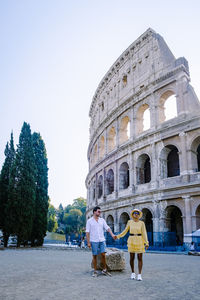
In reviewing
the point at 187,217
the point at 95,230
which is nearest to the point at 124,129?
the point at 187,217

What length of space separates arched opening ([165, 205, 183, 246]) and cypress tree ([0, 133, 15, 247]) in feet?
37.4

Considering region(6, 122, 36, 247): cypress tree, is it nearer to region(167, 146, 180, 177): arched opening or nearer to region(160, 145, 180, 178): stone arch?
region(160, 145, 180, 178): stone arch

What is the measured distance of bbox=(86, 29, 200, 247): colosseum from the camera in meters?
17.2

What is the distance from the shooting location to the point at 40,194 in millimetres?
24297

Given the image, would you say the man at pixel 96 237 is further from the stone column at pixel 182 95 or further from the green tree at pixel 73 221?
the green tree at pixel 73 221

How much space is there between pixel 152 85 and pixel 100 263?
1667cm

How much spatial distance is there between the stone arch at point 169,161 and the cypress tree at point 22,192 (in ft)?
33.3

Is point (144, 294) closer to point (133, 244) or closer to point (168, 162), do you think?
point (133, 244)

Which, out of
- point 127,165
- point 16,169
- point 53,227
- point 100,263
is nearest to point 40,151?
point 16,169

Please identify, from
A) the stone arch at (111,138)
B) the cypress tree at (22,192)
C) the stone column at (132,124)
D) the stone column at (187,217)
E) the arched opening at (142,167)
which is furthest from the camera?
the stone arch at (111,138)

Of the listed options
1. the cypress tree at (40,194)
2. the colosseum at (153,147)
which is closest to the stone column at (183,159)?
the colosseum at (153,147)

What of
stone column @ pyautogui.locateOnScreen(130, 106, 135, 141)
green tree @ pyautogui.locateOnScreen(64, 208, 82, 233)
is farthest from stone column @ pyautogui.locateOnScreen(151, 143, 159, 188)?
green tree @ pyautogui.locateOnScreen(64, 208, 82, 233)

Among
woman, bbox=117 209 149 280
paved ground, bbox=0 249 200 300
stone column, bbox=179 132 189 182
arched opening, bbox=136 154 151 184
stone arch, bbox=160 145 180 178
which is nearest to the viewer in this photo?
paved ground, bbox=0 249 200 300

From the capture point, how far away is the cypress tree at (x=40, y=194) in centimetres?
2338
